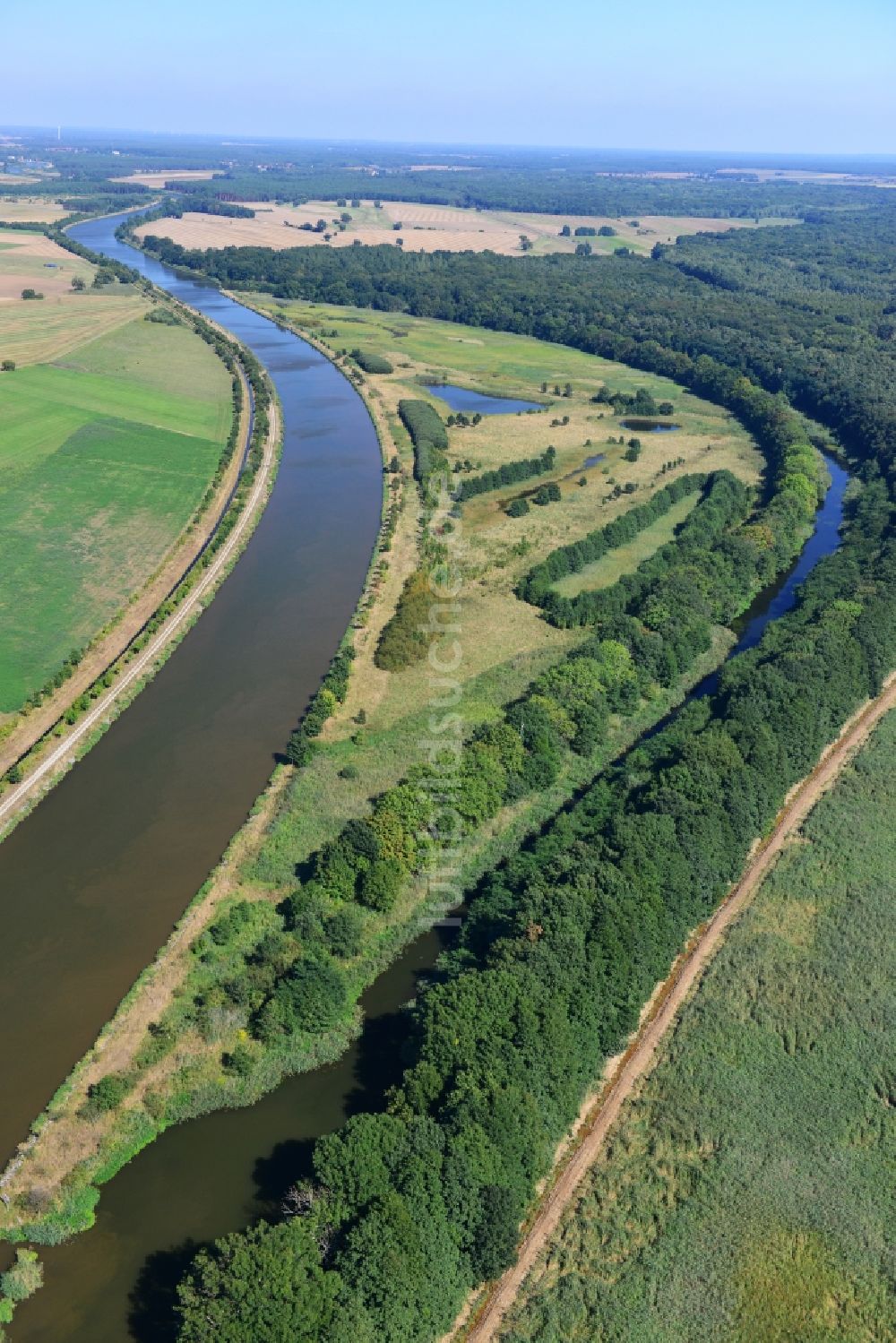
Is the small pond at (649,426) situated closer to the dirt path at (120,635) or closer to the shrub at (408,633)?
the dirt path at (120,635)

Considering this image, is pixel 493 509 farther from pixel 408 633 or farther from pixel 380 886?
pixel 380 886

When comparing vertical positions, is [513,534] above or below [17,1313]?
below

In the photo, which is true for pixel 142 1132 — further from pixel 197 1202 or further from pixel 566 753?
pixel 566 753

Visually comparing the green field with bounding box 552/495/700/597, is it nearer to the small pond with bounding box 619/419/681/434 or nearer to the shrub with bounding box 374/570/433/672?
the shrub with bounding box 374/570/433/672

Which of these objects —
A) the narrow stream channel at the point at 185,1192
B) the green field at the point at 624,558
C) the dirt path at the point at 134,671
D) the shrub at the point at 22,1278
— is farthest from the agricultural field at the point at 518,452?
the shrub at the point at 22,1278

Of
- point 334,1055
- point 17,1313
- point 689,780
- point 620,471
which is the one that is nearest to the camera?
point 17,1313

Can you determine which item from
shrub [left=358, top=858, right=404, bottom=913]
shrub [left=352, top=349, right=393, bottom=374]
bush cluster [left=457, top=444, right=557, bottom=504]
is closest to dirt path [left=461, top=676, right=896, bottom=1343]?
shrub [left=358, top=858, right=404, bottom=913]

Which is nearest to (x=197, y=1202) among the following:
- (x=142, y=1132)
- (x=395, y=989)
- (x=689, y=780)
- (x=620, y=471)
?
(x=142, y=1132)

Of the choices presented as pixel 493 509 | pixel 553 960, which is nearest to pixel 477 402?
pixel 493 509
